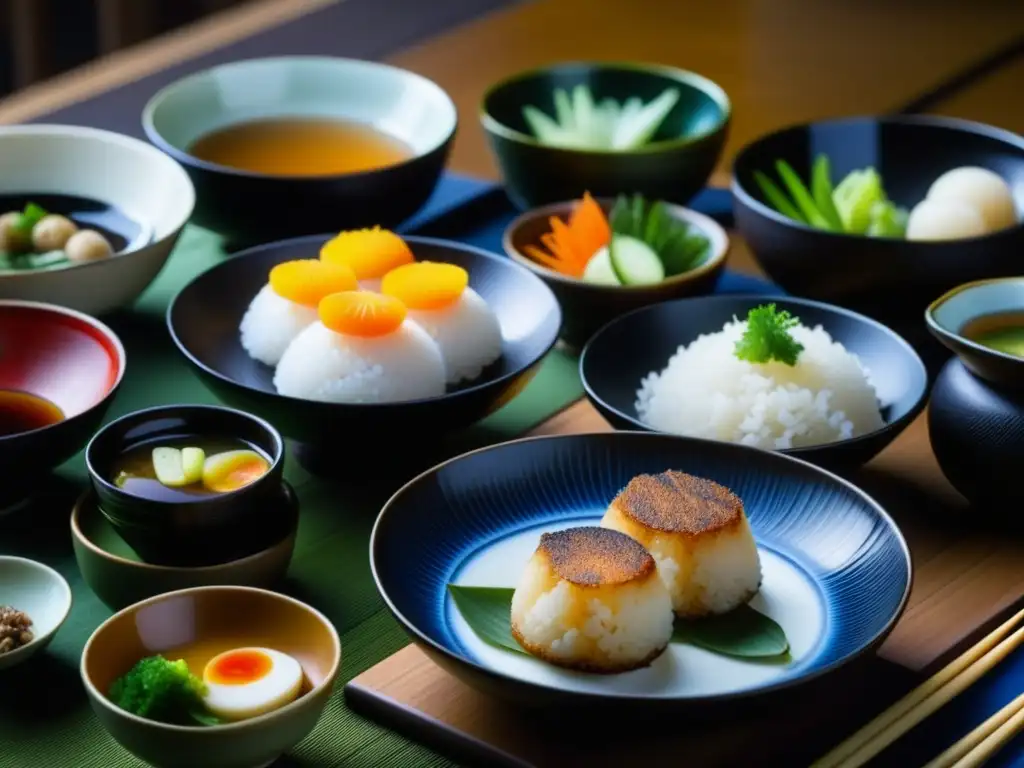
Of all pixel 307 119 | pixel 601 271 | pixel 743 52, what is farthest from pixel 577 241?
pixel 743 52

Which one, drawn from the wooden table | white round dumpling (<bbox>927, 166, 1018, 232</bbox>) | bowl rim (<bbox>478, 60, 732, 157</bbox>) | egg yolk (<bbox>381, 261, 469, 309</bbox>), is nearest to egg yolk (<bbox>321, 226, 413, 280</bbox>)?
egg yolk (<bbox>381, 261, 469, 309</bbox>)

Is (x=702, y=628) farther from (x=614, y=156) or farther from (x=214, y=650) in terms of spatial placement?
(x=614, y=156)

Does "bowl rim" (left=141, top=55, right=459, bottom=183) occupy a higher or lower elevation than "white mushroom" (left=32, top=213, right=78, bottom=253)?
higher

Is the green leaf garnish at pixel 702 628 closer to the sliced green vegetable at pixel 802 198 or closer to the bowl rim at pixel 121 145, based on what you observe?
the bowl rim at pixel 121 145

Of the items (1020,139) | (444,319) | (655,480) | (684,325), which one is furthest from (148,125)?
(1020,139)

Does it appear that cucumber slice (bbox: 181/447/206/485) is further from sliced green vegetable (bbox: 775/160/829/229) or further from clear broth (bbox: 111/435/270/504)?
sliced green vegetable (bbox: 775/160/829/229)

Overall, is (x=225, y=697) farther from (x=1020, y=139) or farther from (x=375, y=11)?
(x=375, y=11)

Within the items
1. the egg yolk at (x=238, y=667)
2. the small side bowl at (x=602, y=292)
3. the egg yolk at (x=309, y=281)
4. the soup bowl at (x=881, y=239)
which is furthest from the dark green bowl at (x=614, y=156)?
the egg yolk at (x=238, y=667)

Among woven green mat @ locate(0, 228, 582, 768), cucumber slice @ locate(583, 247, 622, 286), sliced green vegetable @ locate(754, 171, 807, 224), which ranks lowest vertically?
woven green mat @ locate(0, 228, 582, 768)

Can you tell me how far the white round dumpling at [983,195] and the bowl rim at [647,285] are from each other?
0.36 metres

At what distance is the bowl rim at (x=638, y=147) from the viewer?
2449 mm

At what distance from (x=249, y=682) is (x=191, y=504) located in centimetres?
23

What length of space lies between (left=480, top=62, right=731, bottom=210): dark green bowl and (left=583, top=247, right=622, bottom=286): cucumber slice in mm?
297

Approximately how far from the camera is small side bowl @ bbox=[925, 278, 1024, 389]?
1.64 metres
